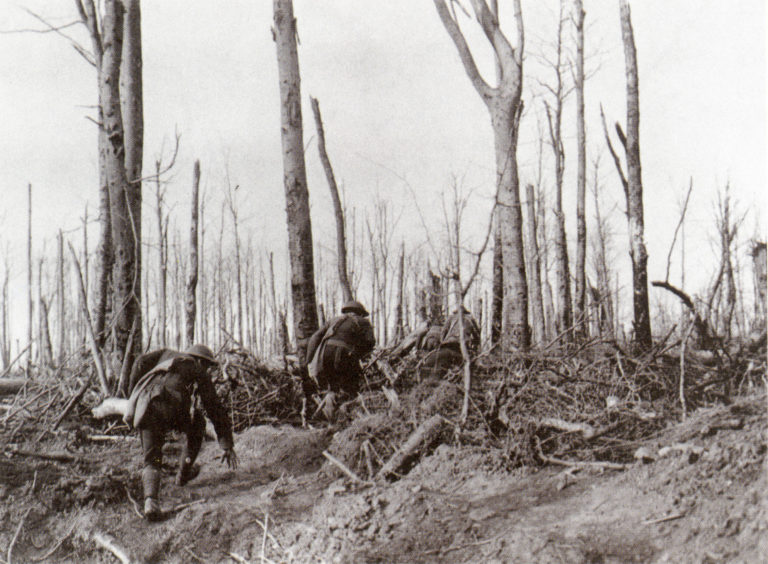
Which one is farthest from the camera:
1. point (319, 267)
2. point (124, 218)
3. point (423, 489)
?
point (319, 267)

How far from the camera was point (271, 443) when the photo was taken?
6.58 meters

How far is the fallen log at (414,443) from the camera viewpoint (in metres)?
5.02

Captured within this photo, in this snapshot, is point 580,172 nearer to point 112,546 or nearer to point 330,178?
point 330,178

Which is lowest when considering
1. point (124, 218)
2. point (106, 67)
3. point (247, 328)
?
point (247, 328)

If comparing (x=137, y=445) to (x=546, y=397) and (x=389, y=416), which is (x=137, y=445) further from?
(x=546, y=397)

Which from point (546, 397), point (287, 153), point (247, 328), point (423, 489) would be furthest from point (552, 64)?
point (247, 328)

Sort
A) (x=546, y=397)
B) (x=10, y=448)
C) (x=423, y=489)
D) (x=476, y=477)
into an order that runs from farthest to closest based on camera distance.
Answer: (x=10, y=448), (x=546, y=397), (x=476, y=477), (x=423, y=489)

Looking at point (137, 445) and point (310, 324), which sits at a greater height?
A: point (310, 324)

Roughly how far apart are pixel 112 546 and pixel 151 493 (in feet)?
1.70

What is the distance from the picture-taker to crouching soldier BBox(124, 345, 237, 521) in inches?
214

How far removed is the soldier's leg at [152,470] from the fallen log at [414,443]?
1.80m

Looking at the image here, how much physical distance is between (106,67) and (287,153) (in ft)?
7.97

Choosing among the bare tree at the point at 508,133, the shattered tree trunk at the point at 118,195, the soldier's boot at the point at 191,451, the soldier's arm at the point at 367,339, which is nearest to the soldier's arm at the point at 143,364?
the soldier's boot at the point at 191,451

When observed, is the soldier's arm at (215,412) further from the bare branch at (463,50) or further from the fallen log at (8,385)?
the bare branch at (463,50)
